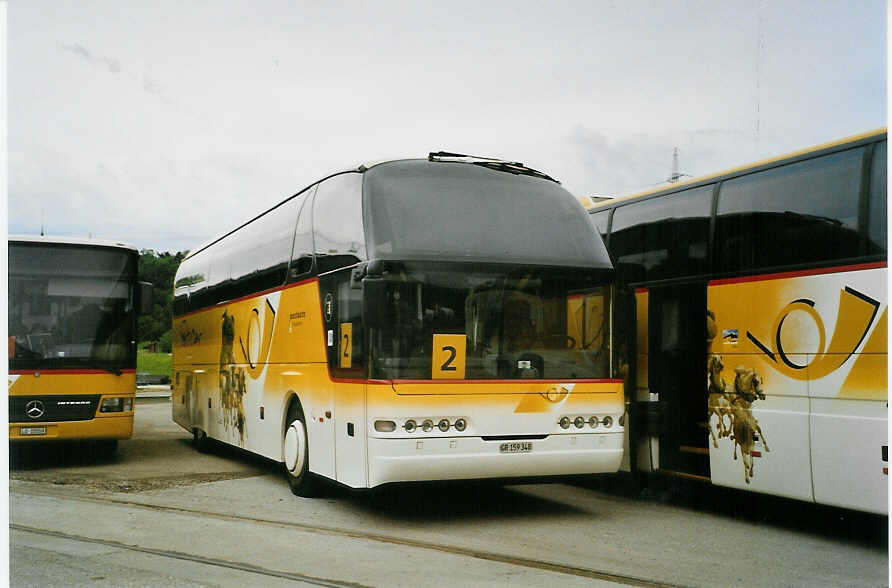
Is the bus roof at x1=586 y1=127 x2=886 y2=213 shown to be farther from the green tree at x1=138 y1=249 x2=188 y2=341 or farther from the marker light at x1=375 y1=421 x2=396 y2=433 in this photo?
the green tree at x1=138 y1=249 x2=188 y2=341

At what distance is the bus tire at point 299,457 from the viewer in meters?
10.6

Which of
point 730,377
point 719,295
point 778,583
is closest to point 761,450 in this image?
point 730,377

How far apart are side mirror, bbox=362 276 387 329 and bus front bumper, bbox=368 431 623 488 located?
3.41 feet

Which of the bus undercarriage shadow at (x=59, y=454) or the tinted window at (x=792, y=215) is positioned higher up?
the tinted window at (x=792, y=215)

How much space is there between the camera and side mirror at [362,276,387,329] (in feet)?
27.7

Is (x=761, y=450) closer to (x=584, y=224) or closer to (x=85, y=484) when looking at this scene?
(x=584, y=224)

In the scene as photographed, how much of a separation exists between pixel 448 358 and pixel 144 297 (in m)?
6.90

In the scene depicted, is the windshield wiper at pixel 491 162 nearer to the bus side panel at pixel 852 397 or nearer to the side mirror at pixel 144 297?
the bus side panel at pixel 852 397

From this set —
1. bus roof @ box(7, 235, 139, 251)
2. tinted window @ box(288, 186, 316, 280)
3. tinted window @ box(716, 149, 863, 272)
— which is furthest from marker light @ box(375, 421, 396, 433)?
bus roof @ box(7, 235, 139, 251)

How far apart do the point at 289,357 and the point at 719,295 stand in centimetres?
481

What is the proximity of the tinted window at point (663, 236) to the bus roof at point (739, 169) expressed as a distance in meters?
0.10

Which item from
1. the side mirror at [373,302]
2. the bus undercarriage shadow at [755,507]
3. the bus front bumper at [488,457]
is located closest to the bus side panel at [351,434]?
the bus front bumper at [488,457]

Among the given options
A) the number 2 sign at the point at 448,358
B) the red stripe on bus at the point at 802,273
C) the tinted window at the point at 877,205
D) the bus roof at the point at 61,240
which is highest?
the bus roof at the point at 61,240

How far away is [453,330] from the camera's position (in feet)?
28.8
